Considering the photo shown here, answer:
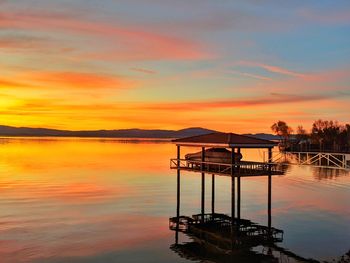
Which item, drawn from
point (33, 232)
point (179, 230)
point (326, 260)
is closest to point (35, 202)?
point (33, 232)

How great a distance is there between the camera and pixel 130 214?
38.9 m

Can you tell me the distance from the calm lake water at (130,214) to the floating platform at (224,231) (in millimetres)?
1293

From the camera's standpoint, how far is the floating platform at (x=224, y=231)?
29828 millimetres

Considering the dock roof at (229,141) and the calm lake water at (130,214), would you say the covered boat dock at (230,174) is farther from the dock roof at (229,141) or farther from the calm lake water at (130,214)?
the calm lake water at (130,214)

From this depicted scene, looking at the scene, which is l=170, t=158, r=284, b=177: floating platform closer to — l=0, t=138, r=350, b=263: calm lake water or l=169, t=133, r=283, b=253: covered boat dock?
l=169, t=133, r=283, b=253: covered boat dock

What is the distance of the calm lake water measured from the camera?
1085 inches

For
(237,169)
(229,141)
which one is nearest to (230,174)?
(237,169)

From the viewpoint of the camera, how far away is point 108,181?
64.1 m

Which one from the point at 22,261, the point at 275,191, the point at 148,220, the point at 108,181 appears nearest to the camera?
the point at 22,261

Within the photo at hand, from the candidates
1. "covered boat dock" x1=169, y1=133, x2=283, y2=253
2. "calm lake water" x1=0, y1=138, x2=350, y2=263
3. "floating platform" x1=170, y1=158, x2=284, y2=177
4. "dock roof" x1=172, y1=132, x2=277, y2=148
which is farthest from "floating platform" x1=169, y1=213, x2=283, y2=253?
"dock roof" x1=172, y1=132, x2=277, y2=148

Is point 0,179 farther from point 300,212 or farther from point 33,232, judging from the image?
point 300,212

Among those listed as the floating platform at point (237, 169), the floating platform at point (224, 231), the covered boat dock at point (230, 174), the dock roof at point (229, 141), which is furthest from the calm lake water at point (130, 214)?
the dock roof at point (229, 141)

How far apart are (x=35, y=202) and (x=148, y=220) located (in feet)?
49.5

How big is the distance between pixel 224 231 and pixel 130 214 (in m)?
10.1
